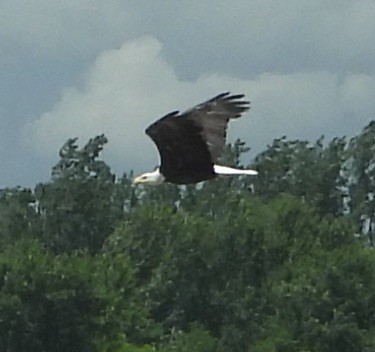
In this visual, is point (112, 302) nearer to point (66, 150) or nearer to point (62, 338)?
point (62, 338)

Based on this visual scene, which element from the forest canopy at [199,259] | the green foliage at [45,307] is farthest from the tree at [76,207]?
the green foliage at [45,307]

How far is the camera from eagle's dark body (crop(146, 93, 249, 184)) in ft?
66.7

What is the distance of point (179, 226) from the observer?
221 ft

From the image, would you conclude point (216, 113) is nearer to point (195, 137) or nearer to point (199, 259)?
point (195, 137)

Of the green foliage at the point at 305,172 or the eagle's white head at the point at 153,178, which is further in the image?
the green foliage at the point at 305,172

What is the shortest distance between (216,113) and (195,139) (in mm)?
453

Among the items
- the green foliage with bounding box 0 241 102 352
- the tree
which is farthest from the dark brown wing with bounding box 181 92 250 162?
the tree

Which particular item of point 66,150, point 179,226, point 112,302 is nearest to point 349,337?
point 112,302

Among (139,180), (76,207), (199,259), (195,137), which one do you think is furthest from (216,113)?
(76,207)

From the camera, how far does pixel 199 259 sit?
214 feet

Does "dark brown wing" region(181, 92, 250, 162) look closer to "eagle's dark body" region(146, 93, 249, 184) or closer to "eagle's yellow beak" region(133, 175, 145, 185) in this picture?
"eagle's dark body" region(146, 93, 249, 184)

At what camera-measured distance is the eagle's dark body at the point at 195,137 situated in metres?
20.3

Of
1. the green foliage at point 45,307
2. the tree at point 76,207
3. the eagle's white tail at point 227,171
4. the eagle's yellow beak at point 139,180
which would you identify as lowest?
the eagle's white tail at point 227,171

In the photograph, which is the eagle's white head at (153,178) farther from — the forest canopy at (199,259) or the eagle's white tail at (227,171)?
the forest canopy at (199,259)
